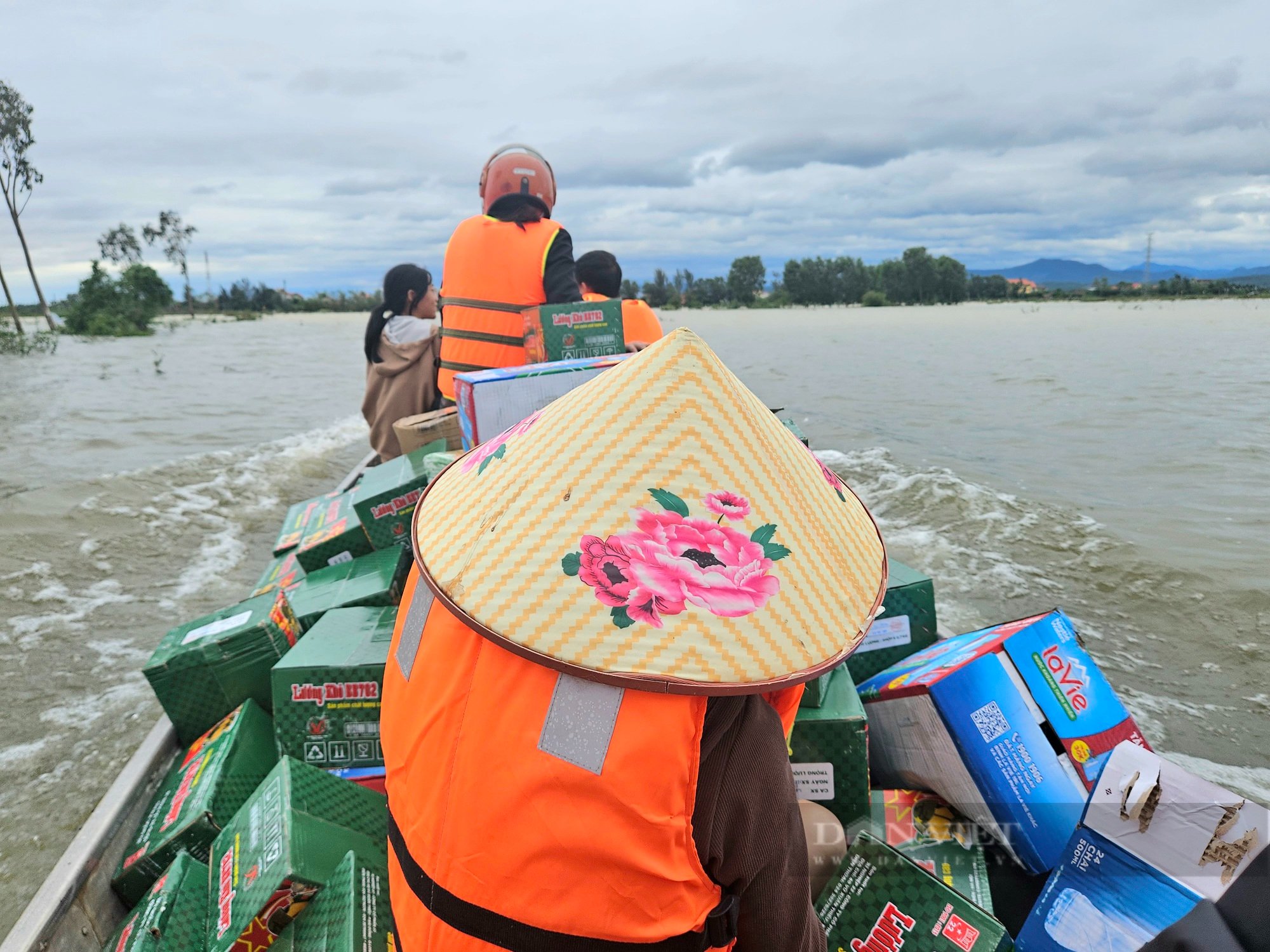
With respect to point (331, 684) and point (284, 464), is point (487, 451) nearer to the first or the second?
point (331, 684)

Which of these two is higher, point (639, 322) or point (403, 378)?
point (639, 322)

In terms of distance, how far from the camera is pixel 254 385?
17828 mm

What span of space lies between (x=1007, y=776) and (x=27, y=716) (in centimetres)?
449

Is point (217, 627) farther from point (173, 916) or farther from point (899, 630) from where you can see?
point (899, 630)

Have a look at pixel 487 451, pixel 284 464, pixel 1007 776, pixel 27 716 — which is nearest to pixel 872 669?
pixel 1007 776

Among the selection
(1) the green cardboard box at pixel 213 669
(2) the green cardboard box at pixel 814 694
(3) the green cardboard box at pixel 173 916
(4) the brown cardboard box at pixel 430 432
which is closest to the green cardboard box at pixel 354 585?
(1) the green cardboard box at pixel 213 669

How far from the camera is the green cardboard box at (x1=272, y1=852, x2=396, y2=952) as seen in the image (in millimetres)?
1418

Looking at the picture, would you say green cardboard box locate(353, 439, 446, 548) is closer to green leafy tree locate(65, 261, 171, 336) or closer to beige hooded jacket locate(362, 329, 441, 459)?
beige hooded jacket locate(362, 329, 441, 459)

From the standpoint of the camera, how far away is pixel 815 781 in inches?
76.8

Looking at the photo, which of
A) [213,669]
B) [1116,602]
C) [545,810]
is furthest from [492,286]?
[1116,602]

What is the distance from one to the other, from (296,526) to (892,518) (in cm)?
588

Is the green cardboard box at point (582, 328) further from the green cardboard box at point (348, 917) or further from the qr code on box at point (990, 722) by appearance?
the green cardboard box at point (348, 917)

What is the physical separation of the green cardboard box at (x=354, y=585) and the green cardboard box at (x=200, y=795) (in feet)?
1.38

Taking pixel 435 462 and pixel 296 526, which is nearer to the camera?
pixel 435 462
